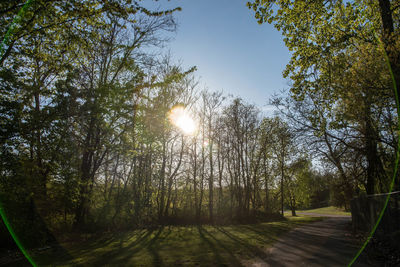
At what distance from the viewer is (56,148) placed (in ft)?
29.9

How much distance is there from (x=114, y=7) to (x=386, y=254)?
11107mm

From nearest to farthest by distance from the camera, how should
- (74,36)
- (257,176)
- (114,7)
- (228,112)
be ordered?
1. (114,7)
2. (74,36)
3. (228,112)
4. (257,176)

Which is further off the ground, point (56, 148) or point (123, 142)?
point (123, 142)

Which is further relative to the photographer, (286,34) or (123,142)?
(123,142)

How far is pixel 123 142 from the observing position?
44.0 ft

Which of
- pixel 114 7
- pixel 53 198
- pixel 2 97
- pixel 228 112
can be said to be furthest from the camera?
pixel 228 112

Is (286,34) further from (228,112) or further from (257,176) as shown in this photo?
(257,176)

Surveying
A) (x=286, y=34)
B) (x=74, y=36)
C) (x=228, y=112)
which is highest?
(x=228, y=112)

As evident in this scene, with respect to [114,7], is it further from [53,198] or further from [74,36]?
[53,198]

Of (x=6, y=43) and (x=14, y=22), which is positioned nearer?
(x=14, y=22)

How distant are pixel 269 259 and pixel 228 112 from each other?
23177mm

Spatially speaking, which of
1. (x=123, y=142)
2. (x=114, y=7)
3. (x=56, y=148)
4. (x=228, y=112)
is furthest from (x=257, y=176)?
(x=114, y=7)

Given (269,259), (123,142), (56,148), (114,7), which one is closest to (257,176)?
(123,142)

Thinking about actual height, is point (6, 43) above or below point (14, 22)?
below
